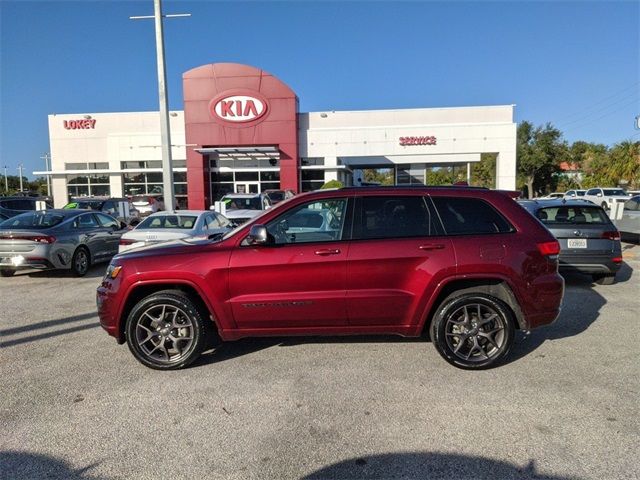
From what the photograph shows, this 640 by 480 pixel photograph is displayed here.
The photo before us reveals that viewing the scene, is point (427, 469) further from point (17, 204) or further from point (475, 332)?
point (17, 204)

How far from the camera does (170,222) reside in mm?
9586

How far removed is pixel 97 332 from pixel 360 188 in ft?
12.3

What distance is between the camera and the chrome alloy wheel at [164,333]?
14.2 feet

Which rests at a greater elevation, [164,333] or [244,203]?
[244,203]

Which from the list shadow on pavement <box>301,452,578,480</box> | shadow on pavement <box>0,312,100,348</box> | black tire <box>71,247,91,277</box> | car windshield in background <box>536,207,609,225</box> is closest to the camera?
shadow on pavement <box>301,452,578,480</box>

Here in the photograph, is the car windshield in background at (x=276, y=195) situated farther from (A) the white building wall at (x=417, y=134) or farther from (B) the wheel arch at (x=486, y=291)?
(B) the wheel arch at (x=486, y=291)

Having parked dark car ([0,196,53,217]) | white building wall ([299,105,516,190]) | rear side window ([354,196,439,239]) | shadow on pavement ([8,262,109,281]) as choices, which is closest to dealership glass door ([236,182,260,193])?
white building wall ([299,105,516,190])

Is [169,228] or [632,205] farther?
[632,205]

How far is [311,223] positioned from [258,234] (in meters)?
0.64

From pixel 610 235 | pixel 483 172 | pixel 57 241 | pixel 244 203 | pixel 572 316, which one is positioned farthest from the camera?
pixel 483 172

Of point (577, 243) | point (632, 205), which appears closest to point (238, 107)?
point (632, 205)

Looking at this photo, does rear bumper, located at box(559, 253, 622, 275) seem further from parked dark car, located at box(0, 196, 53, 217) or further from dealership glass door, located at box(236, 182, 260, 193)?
dealership glass door, located at box(236, 182, 260, 193)

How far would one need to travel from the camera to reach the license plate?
754cm

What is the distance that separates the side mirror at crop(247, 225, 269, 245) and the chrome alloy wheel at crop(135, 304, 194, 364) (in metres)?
1.04
